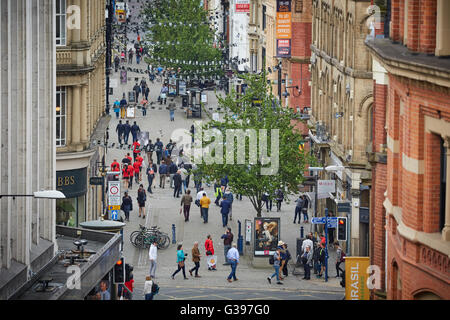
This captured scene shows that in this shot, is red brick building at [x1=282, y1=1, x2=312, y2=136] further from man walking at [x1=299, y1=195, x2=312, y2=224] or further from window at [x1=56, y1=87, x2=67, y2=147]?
window at [x1=56, y1=87, x2=67, y2=147]

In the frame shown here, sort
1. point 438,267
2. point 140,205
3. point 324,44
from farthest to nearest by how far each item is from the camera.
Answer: point 324,44 → point 140,205 → point 438,267

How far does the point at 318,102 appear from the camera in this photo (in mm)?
58000

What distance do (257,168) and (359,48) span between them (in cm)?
647

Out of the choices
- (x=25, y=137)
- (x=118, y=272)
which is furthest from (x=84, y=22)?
(x=25, y=137)

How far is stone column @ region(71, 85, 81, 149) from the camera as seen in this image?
150 ft

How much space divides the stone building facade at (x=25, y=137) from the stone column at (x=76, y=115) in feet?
38.7

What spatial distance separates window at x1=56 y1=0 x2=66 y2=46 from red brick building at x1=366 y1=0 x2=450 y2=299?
22343 millimetres

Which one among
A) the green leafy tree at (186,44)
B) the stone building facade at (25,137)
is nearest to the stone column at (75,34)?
the stone building facade at (25,137)

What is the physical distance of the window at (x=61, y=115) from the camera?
4547 centimetres

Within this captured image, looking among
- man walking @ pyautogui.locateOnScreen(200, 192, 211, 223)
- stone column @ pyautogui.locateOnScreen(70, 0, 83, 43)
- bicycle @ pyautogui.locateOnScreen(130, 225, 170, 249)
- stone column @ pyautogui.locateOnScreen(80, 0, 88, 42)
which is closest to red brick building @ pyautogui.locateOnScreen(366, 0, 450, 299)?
bicycle @ pyautogui.locateOnScreen(130, 225, 170, 249)

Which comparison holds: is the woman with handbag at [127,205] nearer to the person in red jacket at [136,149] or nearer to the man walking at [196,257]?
the man walking at [196,257]
